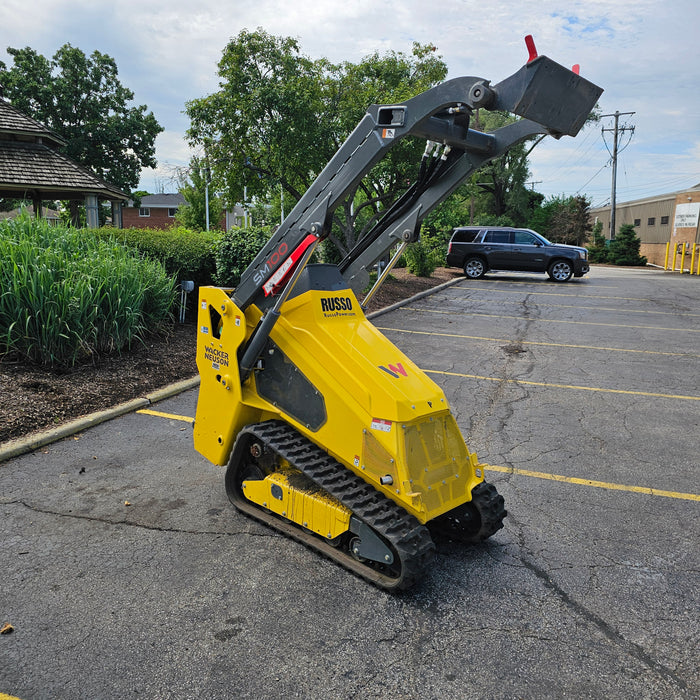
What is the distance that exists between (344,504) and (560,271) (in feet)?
67.9

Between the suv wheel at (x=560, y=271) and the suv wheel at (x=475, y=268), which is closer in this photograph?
the suv wheel at (x=560, y=271)

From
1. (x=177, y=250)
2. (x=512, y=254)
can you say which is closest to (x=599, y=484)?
(x=177, y=250)

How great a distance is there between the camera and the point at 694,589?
3.40m

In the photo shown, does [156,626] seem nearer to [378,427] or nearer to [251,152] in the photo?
[378,427]

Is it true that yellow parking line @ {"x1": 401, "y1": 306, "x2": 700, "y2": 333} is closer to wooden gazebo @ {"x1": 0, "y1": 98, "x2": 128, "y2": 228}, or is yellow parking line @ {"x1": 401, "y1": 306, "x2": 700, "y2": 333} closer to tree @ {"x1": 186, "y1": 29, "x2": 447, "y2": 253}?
tree @ {"x1": 186, "y1": 29, "x2": 447, "y2": 253}

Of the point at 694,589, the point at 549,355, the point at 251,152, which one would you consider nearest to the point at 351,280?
the point at 694,589

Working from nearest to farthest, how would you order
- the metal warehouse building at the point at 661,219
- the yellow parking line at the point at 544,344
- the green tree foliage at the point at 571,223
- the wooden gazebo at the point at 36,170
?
the yellow parking line at the point at 544,344 < the wooden gazebo at the point at 36,170 < the metal warehouse building at the point at 661,219 < the green tree foliage at the point at 571,223

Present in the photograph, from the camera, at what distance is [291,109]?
14406 millimetres

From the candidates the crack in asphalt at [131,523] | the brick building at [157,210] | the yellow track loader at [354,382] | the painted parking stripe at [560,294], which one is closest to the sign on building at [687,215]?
the painted parking stripe at [560,294]

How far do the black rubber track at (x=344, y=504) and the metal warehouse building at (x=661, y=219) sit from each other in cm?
2961

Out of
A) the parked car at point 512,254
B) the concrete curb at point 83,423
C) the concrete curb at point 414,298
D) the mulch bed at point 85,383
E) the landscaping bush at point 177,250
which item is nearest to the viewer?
the concrete curb at point 83,423

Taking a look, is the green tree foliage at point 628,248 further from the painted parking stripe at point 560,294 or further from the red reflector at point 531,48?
the red reflector at point 531,48

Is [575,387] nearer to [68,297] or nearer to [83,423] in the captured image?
[83,423]

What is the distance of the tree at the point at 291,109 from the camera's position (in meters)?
14.6
